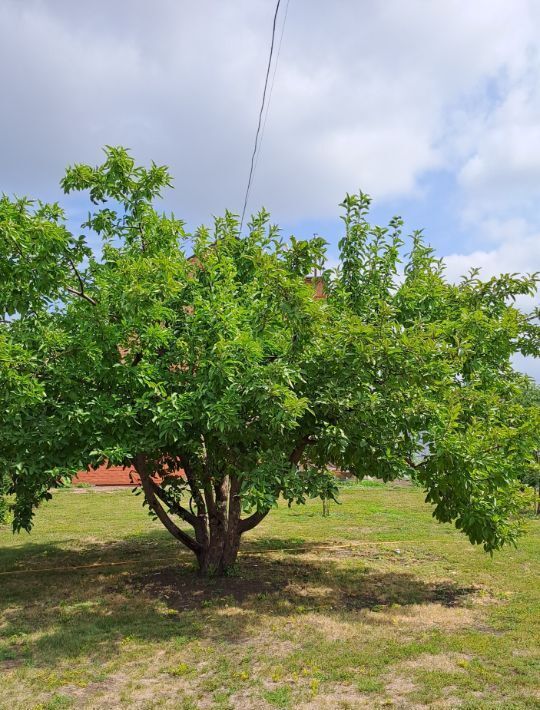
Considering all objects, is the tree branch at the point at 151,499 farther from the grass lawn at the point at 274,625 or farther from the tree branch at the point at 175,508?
the grass lawn at the point at 274,625

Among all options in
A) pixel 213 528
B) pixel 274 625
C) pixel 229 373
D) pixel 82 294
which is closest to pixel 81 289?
pixel 82 294

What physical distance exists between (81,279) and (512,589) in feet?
23.6

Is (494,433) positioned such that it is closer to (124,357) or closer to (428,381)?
(428,381)

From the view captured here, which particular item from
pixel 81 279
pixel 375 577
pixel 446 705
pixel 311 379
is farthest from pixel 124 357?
pixel 375 577

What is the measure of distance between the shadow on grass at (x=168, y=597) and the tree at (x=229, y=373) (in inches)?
57.3

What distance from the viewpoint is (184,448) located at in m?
7.46

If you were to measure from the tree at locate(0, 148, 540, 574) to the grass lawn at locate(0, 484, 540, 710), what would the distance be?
4.48ft

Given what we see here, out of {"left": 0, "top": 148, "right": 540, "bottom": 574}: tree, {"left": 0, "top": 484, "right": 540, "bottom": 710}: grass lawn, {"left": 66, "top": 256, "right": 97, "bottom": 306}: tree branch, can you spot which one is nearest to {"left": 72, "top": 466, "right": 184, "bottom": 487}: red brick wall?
{"left": 0, "top": 484, "right": 540, "bottom": 710}: grass lawn

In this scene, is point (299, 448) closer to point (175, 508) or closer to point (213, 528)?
point (213, 528)

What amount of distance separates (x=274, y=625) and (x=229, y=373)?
117 inches

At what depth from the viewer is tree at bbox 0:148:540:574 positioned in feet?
20.6

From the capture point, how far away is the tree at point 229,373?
629 cm

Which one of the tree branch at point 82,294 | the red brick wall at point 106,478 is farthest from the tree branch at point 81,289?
the red brick wall at point 106,478

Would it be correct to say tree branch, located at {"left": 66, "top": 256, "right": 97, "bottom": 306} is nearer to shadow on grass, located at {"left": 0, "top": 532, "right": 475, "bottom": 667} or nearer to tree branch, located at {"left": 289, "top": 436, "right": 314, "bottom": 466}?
tree branch, located at {"left": 289, "top": 436, "right": 314, "bottom": 466}
